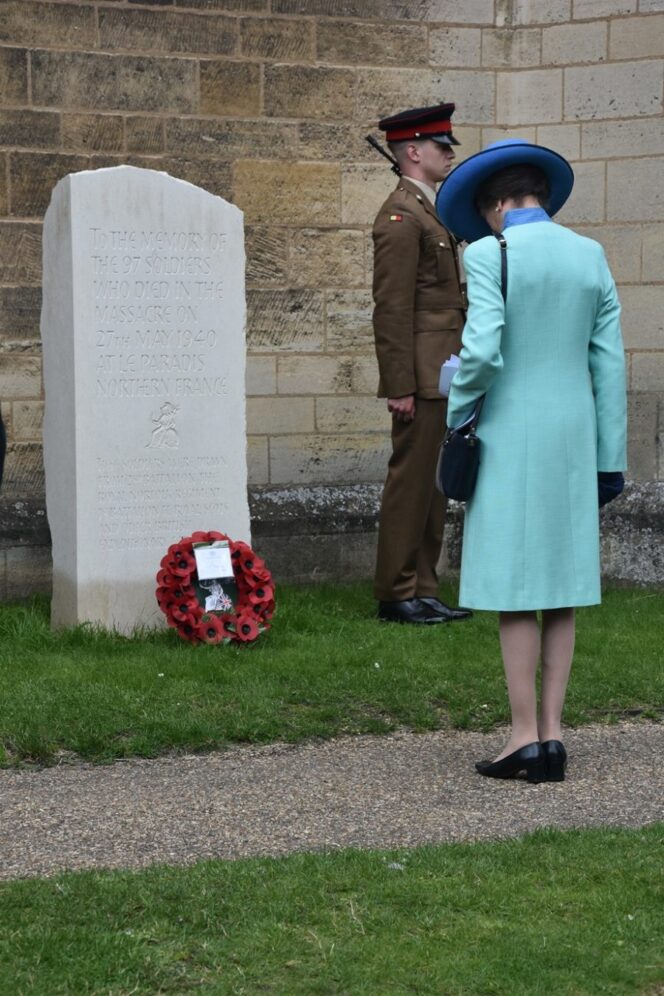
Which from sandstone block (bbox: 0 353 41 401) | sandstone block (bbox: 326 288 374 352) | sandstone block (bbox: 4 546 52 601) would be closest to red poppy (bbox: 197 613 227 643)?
sandstone block (bbox: 4 546 52 601)

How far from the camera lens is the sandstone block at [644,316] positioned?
28.4ft

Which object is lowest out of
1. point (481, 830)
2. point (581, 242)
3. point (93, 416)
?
point (481, 830)

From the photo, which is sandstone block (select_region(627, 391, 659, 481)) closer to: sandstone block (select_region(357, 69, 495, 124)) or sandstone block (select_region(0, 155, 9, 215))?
sandstone block (select_region(357, 69, 495, 124))

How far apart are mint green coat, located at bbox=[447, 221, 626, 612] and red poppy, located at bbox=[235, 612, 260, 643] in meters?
1.94

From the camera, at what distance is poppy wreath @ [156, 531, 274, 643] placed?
658 cm

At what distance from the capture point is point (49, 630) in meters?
6.82

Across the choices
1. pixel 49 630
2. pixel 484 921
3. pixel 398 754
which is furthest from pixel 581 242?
pixel 49 630

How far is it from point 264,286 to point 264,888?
205 inches

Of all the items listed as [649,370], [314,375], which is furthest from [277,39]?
[649,370]

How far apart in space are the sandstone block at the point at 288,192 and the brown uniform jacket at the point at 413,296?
128cm

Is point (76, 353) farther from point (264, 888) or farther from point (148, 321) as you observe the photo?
point (264, 888)

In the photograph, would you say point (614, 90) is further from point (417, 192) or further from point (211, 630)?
point (211, 630)

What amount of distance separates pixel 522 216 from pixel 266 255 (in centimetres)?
381

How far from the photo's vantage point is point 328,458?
866 cm
